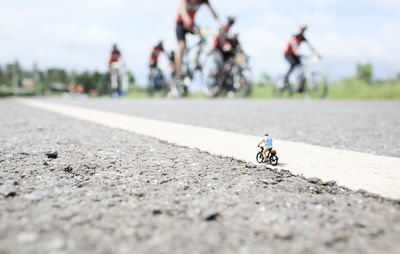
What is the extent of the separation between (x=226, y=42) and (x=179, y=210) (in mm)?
9379

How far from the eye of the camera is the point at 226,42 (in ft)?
33.0

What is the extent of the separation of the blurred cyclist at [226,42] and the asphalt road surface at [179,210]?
27.1 feet

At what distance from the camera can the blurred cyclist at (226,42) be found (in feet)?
31.7

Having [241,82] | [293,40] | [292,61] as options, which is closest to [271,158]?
[241,82]

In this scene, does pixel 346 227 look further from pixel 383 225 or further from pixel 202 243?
pixel 202 243

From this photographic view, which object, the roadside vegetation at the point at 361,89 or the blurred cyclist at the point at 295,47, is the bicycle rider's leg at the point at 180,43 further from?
the roadside vegetation at the point at 361,89

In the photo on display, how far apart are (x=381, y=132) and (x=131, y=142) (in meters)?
2.14

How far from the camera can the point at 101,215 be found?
1068 mm

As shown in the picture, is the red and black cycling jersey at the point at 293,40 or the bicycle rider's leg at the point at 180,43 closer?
the bicycle rider's leg at the point at 180,43

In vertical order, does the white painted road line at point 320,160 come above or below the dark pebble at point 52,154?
above

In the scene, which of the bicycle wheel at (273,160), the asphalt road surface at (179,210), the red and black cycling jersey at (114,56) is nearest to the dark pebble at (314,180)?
the asphalt road surface at (179,210)

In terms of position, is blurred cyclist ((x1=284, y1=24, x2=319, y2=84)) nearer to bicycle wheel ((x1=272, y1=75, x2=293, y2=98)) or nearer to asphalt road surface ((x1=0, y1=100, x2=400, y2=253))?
bicycle wheel ((x1=272, y1=75, x2=293, y2=98))

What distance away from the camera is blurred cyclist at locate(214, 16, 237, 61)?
381 inches

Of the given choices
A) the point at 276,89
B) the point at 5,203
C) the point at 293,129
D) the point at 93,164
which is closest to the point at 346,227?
the point at 5,203
